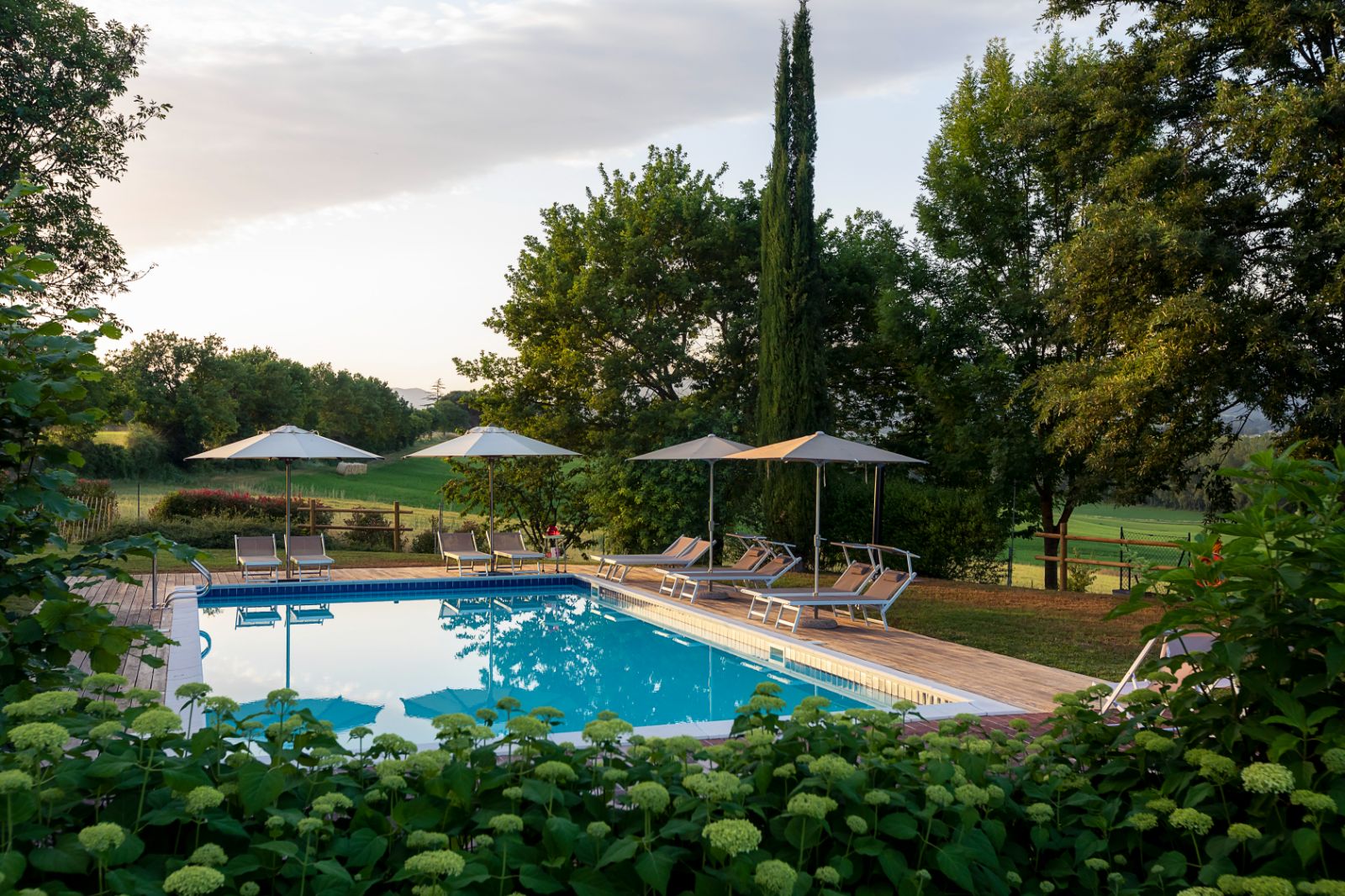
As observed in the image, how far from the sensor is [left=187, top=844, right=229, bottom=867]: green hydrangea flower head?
189cm

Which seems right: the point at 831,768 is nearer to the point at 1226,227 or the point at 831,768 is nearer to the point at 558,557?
the point at 1226,227

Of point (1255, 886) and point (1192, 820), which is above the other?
point (1192, 820)

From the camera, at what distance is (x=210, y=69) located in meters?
14.7

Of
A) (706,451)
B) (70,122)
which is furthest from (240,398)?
(706,451)

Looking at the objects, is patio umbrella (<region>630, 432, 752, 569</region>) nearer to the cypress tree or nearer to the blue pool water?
the blue pool water

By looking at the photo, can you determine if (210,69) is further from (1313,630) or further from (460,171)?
(1313,630)

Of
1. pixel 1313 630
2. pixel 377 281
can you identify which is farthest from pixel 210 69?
pixel 1313 630

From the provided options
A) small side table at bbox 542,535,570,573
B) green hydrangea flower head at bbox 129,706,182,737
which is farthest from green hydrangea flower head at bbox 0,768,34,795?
small side table at bbox 542,535,570,573

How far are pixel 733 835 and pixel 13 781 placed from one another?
4.44 ft

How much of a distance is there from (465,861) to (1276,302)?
1259 cm

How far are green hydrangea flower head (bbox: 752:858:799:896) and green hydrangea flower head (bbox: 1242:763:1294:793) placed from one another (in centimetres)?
117

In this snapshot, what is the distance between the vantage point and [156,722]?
209cm

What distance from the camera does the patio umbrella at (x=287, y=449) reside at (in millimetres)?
14188

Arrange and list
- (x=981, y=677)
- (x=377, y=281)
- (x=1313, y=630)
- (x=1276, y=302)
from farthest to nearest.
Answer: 1. (x=377, y=281)
2. (x=1276, y=302)
3. (x=981, y=677)
4. (x=1313, y=630)
